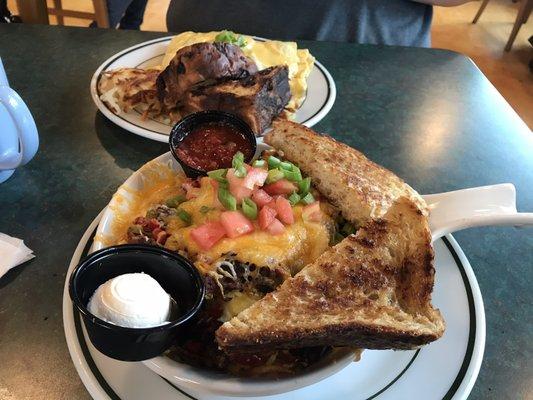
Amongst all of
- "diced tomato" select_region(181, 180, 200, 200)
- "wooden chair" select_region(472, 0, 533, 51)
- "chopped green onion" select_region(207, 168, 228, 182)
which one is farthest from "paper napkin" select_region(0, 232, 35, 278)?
"wooden chair" select_region(472, 0, 533, 51)

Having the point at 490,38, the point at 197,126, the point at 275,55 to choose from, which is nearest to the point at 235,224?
the point at 197,126

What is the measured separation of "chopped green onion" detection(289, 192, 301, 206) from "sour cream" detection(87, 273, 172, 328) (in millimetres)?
468

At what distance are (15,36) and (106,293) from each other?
2131 millimetres

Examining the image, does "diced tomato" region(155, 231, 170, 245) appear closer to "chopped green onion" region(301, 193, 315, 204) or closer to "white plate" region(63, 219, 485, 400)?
"white plate" region(63, 219, 485, 400)

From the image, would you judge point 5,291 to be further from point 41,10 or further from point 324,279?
point 41,10

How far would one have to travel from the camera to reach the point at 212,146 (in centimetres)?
174

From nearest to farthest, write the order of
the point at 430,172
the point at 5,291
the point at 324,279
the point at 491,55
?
1. the point at 324,279
2. the point at 5,291
3. the point at 430,172
4. the point at 491,55

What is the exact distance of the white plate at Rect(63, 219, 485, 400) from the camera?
46.1 inches

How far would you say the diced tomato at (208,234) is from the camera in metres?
1.30

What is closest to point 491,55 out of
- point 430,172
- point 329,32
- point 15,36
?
point 329,32

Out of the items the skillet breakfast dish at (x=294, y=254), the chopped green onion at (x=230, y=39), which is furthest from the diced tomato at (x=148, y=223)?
the chopped green onion at (x=230, y=39)

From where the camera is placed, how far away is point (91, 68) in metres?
2.49

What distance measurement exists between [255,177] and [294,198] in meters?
0.12

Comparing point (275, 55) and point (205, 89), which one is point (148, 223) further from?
point (275, 55)
